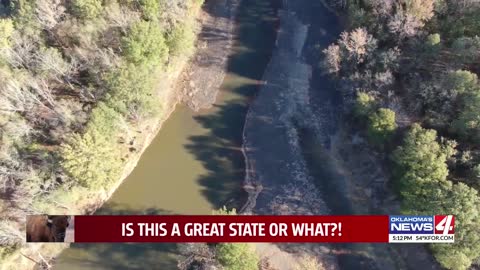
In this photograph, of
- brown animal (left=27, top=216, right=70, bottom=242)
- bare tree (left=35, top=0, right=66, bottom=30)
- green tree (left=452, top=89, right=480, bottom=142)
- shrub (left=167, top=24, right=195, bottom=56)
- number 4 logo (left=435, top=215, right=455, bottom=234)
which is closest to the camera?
number 4 logo (left=435, top=215, right=455, bottom=234)

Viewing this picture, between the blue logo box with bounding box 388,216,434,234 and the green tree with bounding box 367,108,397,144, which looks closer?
the blue logo box with bounding box 388,216,434,234

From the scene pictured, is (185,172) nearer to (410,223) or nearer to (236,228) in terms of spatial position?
(236,228)

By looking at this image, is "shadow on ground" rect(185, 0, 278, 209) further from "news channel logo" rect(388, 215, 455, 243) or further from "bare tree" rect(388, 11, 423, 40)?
"news channel logo" rect(388, 215, 455, 243)

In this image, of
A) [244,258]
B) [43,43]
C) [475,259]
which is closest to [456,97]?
[475,259]

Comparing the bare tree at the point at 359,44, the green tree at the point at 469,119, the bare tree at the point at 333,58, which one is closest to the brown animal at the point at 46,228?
the bare tree at the point at 333,58

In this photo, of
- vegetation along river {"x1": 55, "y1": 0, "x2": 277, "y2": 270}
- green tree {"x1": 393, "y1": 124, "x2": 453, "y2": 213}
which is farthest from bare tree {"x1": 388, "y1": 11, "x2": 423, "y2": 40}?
vegetation along river {"x1": 55, "y1": 0, "x2": 277, "y2": 270}

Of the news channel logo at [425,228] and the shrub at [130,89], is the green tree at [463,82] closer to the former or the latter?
the news channel logo at [425,228]

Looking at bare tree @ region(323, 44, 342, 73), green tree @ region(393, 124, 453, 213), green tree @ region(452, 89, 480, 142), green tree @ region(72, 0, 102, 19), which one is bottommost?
green tree @ region(393, 124, 453, 213)

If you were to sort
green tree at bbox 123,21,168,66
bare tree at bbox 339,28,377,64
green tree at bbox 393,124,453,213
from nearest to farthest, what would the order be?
green tree at bbox 393,124,453,213, green tree at bbox 123,21,168,66, bare tree at bbox 339,28,377,64
